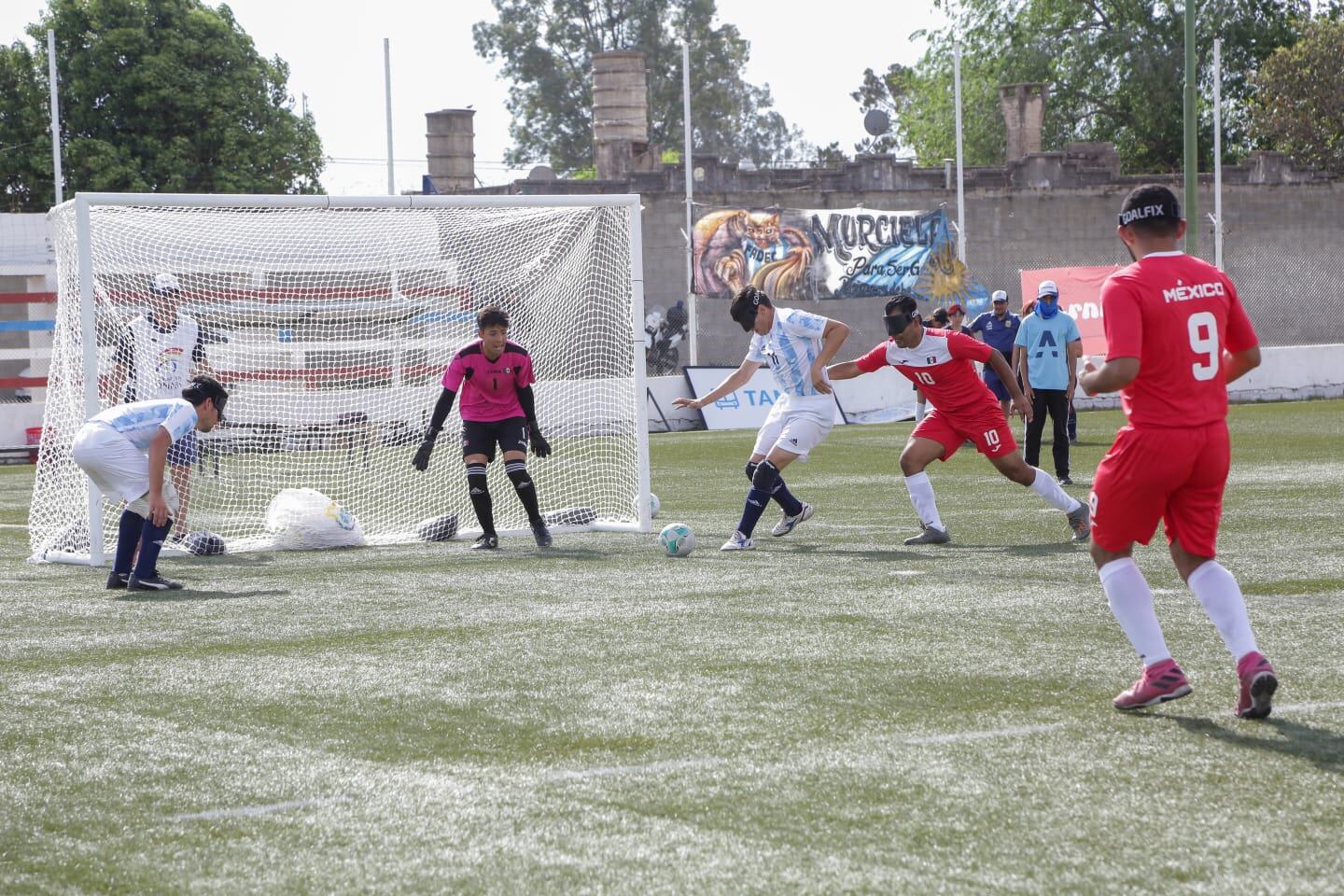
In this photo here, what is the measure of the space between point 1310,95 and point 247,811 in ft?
141

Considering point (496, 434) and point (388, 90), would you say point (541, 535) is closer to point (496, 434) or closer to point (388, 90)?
point (496, 434)

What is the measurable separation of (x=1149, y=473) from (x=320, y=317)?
13969 mm

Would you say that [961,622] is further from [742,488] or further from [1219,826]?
[742,488]

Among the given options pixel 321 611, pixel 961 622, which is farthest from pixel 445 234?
pixel 961 622

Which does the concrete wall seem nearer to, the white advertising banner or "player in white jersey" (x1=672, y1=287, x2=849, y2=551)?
the white advertising banner

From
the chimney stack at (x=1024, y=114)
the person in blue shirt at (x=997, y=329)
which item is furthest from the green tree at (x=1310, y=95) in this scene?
the person in blue shirt at (x=997, y=329)

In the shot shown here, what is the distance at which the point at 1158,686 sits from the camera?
5.12 meters

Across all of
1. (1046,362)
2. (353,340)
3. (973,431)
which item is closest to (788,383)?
(973,431)

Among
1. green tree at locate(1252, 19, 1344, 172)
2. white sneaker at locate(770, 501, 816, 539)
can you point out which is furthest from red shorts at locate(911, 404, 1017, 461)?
green tree at locate(1252, 19, 1344, 172)

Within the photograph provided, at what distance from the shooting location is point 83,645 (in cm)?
735

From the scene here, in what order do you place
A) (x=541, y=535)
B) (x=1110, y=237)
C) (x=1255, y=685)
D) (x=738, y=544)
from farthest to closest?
(x=1110, y=237)
(x=541, y=535)
(x=738, y=544)
(x=1255, y=685)

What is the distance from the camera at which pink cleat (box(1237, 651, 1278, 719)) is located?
4930 mm

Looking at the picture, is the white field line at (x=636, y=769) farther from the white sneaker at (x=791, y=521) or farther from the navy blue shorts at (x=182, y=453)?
the navy blue shorts at (x=182, y=453)

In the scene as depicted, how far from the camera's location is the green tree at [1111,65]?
1906 inches
